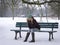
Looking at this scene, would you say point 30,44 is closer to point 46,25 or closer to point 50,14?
point 46,25

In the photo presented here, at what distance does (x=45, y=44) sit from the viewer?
874cm

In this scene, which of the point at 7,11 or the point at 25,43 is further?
the point at 7,11

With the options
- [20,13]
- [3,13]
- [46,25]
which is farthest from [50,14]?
[46,25]

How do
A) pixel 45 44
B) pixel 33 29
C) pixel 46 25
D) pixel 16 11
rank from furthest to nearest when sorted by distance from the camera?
pixel 16 11
pixel 46 25
pixel 33 29
pixel 45 44

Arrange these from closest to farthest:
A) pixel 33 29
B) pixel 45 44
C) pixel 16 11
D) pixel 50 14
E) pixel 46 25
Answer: pixel 45 44 → pixel 33 29 → pixel 46 25 → pixel 50 14 → pixel 16 11

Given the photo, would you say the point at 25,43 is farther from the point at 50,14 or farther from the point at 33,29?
the point at 50,14

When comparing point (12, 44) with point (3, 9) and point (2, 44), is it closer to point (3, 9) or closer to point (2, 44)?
point (2, 44)

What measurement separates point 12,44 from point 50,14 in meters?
43.6

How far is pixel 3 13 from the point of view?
54.8 meters

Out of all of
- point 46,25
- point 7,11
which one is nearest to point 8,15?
point 7,11

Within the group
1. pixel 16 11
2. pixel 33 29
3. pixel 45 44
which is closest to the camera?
pixel 45 44

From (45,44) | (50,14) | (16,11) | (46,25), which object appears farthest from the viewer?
(16,11)

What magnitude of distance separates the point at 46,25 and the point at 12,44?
2504 mm

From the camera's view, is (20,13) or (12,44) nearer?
(12,44)
